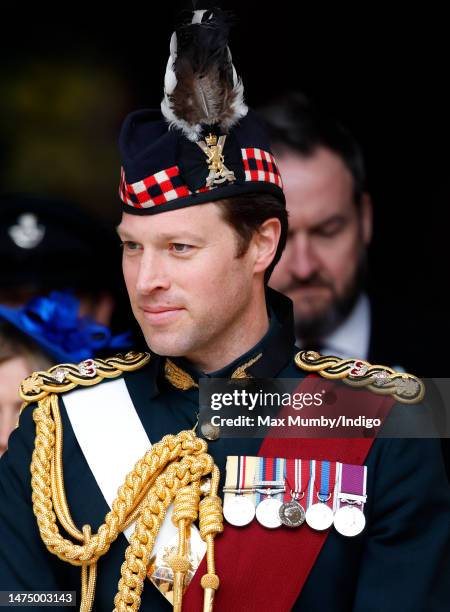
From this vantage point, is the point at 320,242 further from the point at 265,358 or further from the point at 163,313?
the point at 163,313

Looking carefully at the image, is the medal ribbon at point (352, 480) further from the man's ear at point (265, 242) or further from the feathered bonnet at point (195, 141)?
the feathered bonnet at point (195, 141)

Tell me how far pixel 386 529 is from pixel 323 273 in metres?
1.88

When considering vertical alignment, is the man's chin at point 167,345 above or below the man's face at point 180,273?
below

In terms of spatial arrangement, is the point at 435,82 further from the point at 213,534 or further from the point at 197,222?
the point at 213,534

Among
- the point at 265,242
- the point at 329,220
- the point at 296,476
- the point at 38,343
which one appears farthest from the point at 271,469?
the point at 329,220

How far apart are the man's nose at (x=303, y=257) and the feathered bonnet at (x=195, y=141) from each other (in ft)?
5.03

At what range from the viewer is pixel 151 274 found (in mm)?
3123

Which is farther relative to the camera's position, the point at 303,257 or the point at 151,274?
the point at 303,257

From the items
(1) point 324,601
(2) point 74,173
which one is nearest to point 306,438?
(1) point 324,601

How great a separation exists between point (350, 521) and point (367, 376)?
375 millimetres

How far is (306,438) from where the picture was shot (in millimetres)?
3254

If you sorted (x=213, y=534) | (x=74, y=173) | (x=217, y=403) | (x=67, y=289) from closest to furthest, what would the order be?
1. (x=213, y=534)
2. (x=217, y=403)
3. (x=67, y=289)
4. (x=74, y=173)

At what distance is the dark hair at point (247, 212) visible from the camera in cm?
321

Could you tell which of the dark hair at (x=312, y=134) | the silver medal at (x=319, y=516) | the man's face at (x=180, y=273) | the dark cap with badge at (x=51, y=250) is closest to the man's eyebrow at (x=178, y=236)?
the man's face at (x=180, y=273)
